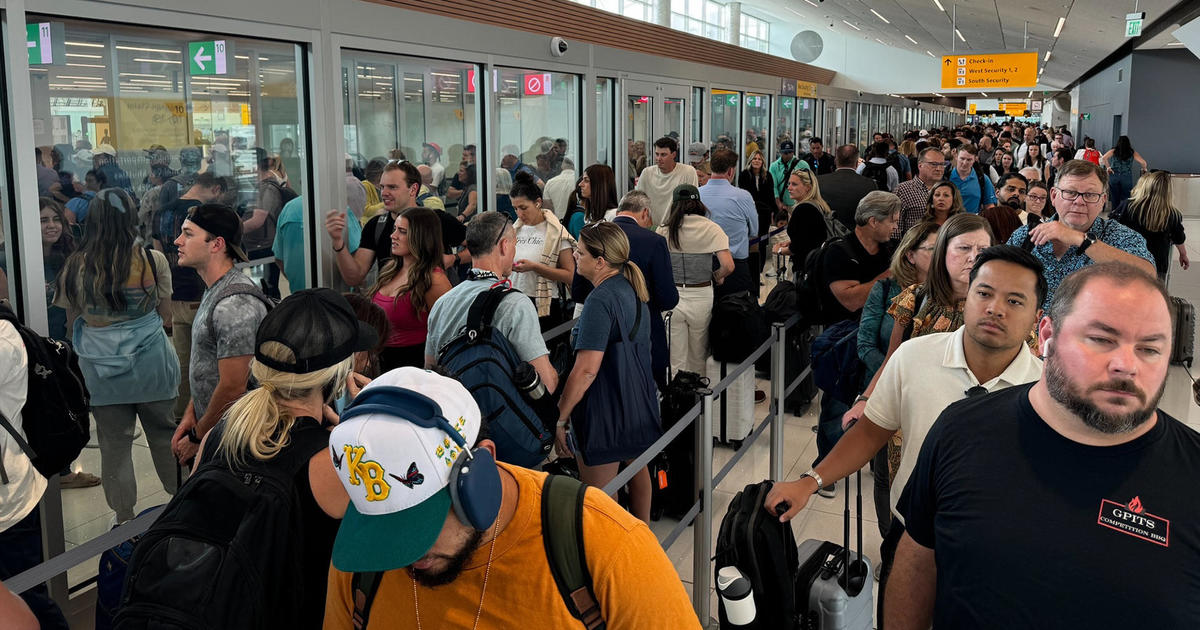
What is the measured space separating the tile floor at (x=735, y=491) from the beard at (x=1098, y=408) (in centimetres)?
215

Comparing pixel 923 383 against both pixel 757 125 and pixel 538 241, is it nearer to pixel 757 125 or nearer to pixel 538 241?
pixel 538 241

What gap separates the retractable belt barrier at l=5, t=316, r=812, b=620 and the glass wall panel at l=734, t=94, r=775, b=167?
10262mm

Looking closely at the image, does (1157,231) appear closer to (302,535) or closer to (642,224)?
(642,224)

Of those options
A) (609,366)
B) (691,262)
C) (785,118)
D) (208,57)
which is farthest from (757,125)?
(609,366)

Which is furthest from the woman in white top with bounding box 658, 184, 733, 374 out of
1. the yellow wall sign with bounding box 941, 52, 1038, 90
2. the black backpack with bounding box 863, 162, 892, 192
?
the yellow wall sign with bounding box 941, 52, 1038, 90

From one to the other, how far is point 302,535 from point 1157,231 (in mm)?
8127

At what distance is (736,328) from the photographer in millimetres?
5891

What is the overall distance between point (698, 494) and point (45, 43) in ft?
11.0

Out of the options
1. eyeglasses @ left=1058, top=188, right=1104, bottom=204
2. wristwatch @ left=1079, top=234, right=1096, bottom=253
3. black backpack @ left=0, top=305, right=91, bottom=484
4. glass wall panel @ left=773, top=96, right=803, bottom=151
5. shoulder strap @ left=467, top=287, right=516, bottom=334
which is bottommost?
black backpack @ left=0, top=305, right=91, bottom=484

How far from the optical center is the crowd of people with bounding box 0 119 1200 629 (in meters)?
1.51

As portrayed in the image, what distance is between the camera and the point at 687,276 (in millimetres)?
5938

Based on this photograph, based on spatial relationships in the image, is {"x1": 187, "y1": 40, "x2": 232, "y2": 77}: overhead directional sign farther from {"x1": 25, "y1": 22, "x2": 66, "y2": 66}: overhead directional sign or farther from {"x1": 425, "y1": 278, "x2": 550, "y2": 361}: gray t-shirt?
{"x1": 425, "y1": 278, "x2": 550, "y2": 361}: gray t-shirt

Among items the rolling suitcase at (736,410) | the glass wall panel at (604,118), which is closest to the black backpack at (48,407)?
the rolling suitcase at (736,410)

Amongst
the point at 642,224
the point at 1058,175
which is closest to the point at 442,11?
Result: the point at 642,224
